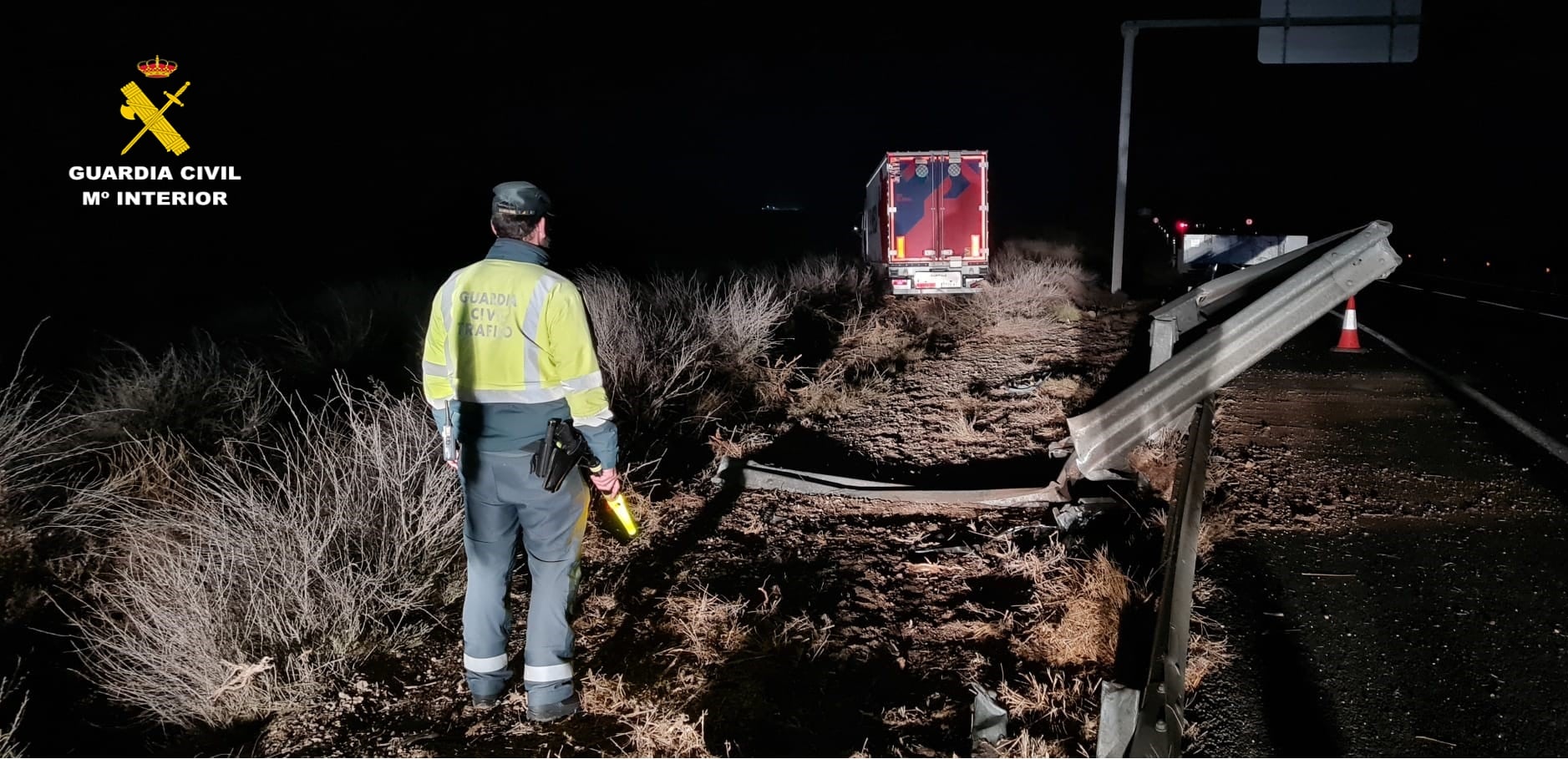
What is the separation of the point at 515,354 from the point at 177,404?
553cm

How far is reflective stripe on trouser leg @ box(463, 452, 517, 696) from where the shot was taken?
322 centimetres

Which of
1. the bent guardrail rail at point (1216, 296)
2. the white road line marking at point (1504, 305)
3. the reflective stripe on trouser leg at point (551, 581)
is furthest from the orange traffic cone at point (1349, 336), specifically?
the reflective stripe on trouser leg at point (551, 581)

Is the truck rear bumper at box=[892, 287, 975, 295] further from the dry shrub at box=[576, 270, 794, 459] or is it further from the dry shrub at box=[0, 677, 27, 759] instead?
the dry shrub at box=[0, 677, 27, 759]

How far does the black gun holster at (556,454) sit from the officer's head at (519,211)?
73 cm

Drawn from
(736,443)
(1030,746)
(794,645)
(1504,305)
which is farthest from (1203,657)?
(1504,305)

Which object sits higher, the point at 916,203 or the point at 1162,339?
the point at 916,203

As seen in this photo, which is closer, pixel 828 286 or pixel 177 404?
pixel 177 404

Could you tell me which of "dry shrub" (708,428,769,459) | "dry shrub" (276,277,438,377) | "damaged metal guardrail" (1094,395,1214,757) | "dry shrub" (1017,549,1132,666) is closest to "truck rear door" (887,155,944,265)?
"dry shrub" (276,277,438,377)

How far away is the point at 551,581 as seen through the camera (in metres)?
3.27

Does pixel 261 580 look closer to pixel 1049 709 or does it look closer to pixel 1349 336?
pixel 1049 709

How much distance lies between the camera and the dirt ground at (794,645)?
2.97 m

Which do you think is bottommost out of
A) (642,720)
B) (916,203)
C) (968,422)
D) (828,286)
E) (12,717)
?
(12,717)

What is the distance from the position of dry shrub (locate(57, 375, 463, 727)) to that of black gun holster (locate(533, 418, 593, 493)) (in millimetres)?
1140

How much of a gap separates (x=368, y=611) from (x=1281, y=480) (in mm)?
4971
